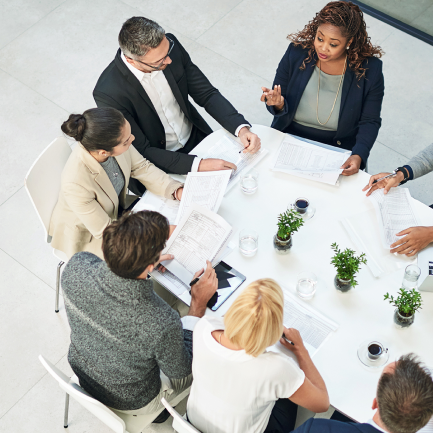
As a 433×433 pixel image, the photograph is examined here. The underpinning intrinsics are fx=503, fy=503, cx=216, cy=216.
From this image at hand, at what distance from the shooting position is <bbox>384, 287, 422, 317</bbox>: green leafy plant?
184cm

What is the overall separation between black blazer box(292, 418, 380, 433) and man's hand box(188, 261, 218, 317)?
593 mm

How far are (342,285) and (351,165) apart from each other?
0.68 meters

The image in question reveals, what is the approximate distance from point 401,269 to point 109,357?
124 centimetres

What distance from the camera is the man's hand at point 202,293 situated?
2035 millimetres

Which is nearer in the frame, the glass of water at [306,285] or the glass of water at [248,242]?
the glass of water at [306,285]

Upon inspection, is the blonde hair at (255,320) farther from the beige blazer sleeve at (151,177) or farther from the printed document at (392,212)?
the beige blazer sleeve at (151,177)

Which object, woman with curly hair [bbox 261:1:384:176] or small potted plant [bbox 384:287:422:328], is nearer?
small potted plant [bbox 384:287:422:328]

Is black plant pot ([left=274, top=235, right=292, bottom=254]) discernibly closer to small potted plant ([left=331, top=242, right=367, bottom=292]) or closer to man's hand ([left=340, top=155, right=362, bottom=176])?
small potted plant ([left=331, top=242, right=367, bottom=292])

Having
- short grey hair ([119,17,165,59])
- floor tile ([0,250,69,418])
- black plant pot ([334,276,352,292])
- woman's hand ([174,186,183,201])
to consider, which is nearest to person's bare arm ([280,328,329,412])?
black plant pot ([334,276,352,292])

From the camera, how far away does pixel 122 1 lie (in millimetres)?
4609

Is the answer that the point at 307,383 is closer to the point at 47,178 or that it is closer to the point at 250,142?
the point at 250,142

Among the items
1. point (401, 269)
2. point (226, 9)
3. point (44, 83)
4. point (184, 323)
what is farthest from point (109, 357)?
point (226, 9)

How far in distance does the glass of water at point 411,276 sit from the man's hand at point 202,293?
0.78 metres

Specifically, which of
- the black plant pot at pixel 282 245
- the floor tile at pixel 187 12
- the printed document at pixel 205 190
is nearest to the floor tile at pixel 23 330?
the printed document at pixel 205 190
